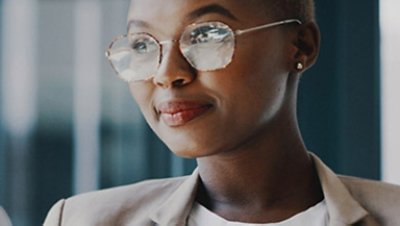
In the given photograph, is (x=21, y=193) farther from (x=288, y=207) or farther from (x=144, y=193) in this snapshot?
(x=288, y=207)

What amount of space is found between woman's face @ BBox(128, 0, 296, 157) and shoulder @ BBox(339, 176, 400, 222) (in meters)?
0.22

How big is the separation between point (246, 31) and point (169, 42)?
0.11 meters

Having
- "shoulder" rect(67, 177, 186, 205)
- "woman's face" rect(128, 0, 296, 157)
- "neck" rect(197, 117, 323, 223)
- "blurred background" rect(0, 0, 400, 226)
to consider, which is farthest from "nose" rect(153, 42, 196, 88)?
"blurred background" rect(0, 0, 400, 226)

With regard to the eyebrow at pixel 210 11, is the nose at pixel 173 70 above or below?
below

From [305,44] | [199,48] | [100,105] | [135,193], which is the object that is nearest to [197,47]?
[199,48]

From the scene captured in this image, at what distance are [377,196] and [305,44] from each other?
0.86 ft

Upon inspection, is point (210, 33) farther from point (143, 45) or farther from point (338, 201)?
point (338, 201)

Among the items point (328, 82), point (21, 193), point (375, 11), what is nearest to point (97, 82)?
point (21, 193)

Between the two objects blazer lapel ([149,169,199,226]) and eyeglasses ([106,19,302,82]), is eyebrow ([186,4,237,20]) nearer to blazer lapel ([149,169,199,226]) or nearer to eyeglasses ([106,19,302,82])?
eyeglasses ([106,19,302,82])

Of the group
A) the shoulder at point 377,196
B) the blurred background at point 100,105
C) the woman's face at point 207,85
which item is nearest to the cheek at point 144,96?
the woman's face at point 207,85

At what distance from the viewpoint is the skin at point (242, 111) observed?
1218 millimetres

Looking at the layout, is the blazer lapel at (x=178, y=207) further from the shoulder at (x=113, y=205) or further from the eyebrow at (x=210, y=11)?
the eyebrow at (x=210, y=11)

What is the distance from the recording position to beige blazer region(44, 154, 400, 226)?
4.30 ft

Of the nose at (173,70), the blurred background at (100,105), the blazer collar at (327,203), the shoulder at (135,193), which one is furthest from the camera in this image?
the blurred background at (100,105)
